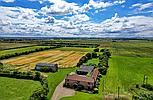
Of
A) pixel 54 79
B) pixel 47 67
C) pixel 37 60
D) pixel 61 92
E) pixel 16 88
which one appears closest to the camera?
pixel 61 92

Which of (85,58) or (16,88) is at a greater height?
(85,58)

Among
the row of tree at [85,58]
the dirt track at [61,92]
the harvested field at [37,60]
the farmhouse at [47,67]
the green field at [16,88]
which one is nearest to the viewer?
the green field at [16,88]

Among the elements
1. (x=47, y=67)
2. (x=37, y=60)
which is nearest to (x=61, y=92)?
(x=47, y=67)

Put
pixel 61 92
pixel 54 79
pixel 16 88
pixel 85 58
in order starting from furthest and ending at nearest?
pixel 85 58, pixel 54 79, pixel 16 88, pixel 61 92

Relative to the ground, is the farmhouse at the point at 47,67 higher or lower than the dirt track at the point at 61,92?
higher

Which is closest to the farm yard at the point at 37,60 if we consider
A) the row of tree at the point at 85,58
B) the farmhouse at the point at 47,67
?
the row of tree at the point at 85,58

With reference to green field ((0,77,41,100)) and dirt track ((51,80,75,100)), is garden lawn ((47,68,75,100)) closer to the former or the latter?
dirt track ((51,80,75,100))

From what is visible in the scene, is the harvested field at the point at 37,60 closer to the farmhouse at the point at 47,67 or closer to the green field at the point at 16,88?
the farmhouse at the point at 47,67

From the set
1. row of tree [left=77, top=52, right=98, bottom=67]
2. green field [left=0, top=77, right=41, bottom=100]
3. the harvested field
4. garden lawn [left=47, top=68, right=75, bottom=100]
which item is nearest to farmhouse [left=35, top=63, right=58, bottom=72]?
garden lawn [left=47, top=68, right=75, bottom=100]

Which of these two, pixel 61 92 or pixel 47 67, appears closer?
pixel 61 92

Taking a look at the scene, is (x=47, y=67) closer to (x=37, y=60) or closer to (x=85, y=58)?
(x=37, y=60)
